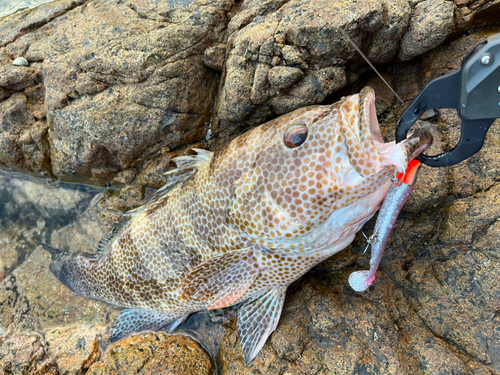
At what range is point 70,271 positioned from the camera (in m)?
4.09

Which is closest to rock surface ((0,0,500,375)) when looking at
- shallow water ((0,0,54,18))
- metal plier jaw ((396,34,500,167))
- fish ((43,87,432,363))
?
fish ((43,87,432,363))

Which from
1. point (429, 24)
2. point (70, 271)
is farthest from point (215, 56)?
point (70, 271)

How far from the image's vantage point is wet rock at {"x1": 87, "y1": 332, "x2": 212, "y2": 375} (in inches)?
125

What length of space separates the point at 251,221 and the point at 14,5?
532 cm

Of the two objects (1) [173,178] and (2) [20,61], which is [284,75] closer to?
(1) [173,178]

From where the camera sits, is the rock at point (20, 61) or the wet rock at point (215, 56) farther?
the rock at point (20, 61)

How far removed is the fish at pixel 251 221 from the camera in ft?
7.77

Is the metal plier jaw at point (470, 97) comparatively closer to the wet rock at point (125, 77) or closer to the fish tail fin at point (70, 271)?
the wet rock at point (125, 77)

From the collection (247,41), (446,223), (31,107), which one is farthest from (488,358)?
(31,107)

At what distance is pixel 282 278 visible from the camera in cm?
316

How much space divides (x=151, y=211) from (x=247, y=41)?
2.13 metres

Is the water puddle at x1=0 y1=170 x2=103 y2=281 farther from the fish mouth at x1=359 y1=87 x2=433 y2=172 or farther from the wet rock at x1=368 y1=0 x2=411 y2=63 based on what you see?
the wet rock at x1=368 y1=0 x2=411 y2=63

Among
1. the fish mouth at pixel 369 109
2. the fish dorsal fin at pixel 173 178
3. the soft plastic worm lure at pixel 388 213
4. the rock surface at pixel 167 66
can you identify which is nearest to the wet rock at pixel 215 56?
the rock surface at pixel 167 66

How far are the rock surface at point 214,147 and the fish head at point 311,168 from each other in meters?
0.82
